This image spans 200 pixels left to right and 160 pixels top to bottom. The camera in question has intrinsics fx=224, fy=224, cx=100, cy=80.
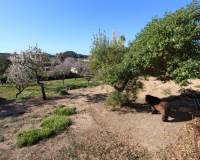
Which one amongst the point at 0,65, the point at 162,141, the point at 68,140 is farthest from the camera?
the point at 0,65

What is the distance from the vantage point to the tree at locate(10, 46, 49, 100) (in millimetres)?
17250

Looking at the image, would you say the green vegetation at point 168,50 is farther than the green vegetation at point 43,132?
Yes

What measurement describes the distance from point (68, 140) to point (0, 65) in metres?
39.3

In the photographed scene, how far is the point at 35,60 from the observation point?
17297 millimetres

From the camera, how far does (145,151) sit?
6668 millimetres

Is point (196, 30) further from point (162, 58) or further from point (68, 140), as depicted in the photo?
point (68, 140)

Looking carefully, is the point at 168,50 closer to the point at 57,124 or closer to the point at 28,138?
the point at 57,124

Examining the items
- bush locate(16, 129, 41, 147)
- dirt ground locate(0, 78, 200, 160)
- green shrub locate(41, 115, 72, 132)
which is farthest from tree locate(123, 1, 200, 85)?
bush locate(16, 129, 41, 147)

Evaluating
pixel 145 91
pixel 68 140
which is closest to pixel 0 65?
pixel 145 91

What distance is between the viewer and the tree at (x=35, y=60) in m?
17.2

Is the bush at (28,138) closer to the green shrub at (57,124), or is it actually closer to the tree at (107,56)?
the green shrub at (57,124)

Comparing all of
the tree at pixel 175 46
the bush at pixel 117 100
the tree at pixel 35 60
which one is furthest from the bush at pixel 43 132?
the tree at pixel 35 60

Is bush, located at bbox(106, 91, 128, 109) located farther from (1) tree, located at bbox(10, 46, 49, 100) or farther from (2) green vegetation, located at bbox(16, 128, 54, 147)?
(1) tree, located at bbox(10, 46, 49, 100)

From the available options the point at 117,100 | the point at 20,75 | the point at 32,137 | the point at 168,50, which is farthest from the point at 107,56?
the point at 20,75
